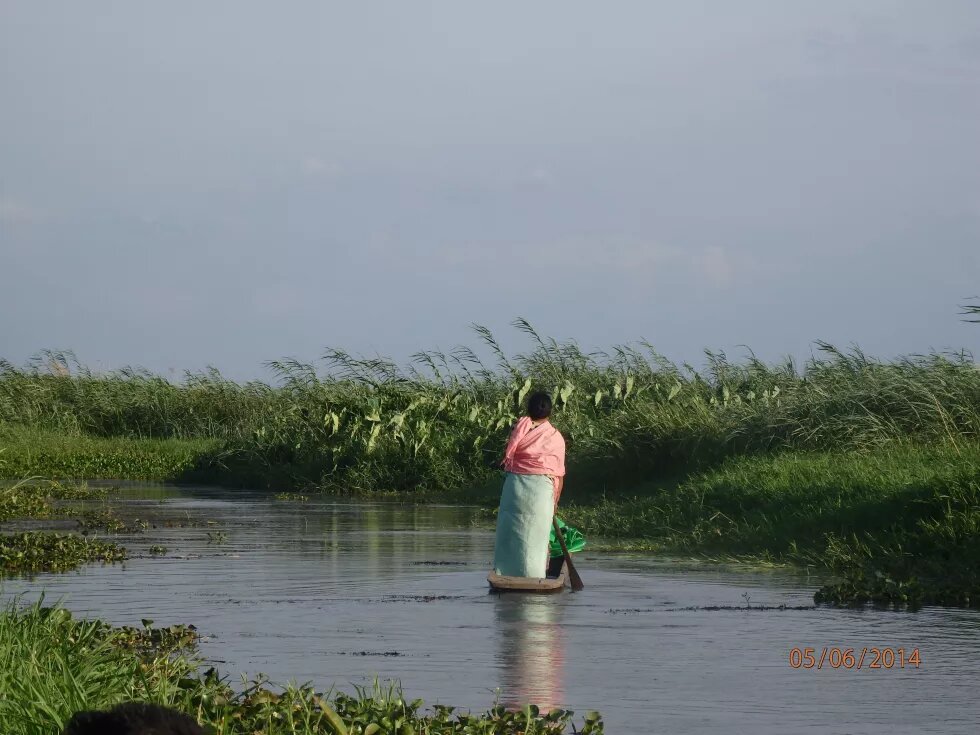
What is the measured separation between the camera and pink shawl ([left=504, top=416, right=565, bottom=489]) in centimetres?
1294

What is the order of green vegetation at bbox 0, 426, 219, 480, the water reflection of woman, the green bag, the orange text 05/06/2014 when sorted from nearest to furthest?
the water reflection of woman, the orange text 05/06/2014, the green bag, green vegetation at bbox 0, 426, 219, 480

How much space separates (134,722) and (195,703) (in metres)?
4.16

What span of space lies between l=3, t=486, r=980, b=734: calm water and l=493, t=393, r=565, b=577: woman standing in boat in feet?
1.42

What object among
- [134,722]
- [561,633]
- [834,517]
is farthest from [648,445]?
[134,722]

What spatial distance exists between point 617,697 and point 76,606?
566 centimetres

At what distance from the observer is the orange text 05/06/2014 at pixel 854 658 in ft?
30.5

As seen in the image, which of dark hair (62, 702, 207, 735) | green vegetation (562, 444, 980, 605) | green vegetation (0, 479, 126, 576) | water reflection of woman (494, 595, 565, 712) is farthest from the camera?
green vegetation (0, 479, 126, 576)

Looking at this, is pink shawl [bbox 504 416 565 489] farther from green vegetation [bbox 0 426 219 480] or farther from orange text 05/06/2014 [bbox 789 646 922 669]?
green vegetation [bbox 0 426 219 480]

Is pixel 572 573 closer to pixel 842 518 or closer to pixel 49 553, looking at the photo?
pixel 842 518

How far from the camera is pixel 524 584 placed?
12797 millimetres

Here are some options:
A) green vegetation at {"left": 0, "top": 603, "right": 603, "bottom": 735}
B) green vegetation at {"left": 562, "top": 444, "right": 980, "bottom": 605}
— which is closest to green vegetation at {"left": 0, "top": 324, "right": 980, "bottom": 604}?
green vegetation at {"left": 562, "top": 444, "right": 980, "bottom": 605}

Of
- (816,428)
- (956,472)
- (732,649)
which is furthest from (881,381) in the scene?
(732,649)

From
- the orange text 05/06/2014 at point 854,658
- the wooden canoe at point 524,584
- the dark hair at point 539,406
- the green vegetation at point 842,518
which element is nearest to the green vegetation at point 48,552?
the wooden canoe at point 524,584

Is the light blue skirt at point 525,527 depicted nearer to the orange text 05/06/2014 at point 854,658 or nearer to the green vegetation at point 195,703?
the orange text 05/06/2014 at point 854,658
